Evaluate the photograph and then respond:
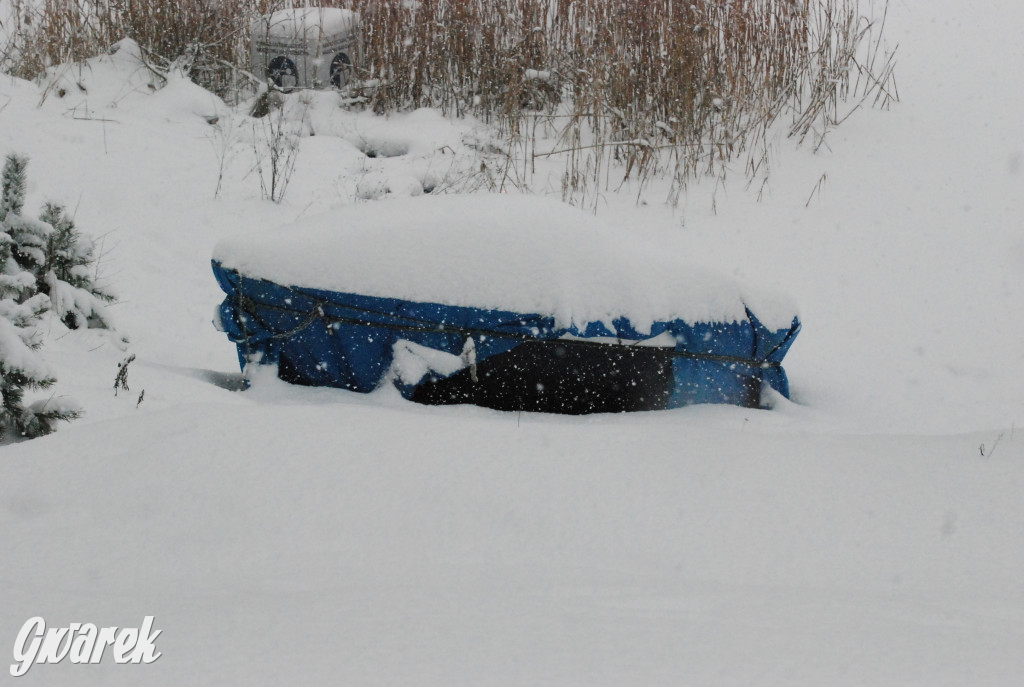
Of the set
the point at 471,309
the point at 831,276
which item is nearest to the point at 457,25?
the point at 831,276

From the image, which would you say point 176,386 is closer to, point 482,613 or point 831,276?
point 482,613

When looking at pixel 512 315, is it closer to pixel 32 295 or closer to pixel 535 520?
pixel 535 520

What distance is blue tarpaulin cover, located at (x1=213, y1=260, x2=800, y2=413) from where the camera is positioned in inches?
115

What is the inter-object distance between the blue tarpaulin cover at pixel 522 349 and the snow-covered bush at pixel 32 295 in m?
0.57

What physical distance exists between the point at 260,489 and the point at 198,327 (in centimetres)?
231

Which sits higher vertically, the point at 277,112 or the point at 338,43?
the point at 338,43

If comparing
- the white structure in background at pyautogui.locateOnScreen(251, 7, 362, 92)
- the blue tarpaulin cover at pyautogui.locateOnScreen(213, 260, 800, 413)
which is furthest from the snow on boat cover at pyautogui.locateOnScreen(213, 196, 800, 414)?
the white structure in background at pyautogui.locateOnScreen(251, 7, 362, 92)

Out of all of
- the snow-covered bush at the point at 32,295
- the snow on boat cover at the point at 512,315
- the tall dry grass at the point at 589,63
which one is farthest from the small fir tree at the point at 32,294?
the tall dry grass at the point at 589,63

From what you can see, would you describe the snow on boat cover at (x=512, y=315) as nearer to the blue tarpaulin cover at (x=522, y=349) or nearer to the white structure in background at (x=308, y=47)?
the blue tarpaulin cover at (x=522, y=349)

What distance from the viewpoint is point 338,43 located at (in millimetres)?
7027

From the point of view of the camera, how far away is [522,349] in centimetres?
294

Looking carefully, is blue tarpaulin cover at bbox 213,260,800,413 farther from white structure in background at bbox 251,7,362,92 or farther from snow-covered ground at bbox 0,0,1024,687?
white structure in background at bbox 251,7,362,92

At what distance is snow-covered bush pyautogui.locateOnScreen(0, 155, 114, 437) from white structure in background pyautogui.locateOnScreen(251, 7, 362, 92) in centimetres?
453

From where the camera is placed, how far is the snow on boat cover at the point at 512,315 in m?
2.92
